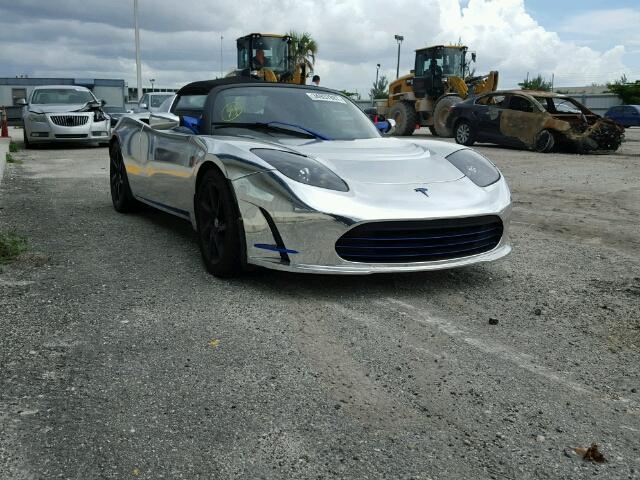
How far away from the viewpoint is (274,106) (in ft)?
16.8

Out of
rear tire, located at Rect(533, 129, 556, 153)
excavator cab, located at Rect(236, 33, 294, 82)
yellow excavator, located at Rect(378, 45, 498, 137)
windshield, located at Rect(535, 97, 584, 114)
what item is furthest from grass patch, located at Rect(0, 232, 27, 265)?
yellow excavator, located at Rect(378, 45, 498, 137)

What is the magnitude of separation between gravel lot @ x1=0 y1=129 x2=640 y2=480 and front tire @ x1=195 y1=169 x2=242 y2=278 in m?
0.13

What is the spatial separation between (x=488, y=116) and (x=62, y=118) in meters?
10.2

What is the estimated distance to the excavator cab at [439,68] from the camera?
70.7ft

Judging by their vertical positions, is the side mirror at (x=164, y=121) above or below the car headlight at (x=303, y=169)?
above

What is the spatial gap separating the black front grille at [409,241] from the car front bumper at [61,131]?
45.0 feet

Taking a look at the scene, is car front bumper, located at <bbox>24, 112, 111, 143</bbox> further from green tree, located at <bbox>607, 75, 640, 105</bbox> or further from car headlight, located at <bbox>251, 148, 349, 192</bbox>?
green tree, located at <bbox>607, 75, 640, 105</bbox>

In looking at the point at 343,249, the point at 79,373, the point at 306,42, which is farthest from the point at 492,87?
the point at 306,42

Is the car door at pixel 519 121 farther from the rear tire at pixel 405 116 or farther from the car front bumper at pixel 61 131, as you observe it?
the car front bumper at pixel 61 131

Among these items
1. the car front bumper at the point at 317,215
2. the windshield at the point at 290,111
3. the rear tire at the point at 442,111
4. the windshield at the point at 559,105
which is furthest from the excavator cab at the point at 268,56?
the car front bumper at the point at 317,215

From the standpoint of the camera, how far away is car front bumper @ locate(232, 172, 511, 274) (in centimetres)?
382

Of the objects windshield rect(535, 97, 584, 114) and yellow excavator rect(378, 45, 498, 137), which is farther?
yellow excavator rect(378, 45, 498, 137)

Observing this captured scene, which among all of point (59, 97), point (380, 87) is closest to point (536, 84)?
point (380, 87)

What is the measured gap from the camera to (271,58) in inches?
779
